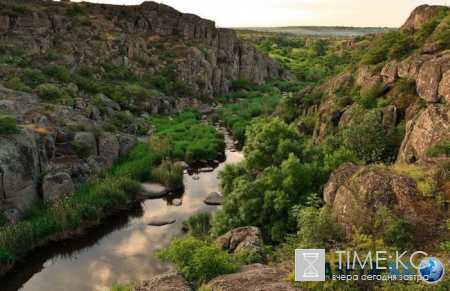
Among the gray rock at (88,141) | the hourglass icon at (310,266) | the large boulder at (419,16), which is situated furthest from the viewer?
the large boulder at (419,16)

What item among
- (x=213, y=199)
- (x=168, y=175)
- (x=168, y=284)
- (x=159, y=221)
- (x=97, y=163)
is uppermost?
(x=168, y=284)

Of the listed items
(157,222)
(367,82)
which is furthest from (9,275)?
(367,82)

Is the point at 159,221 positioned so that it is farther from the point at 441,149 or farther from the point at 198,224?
the point at 441,149

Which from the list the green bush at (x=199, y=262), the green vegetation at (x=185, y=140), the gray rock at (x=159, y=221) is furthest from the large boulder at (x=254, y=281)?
Result: the green vegetation at (x=185, y=140)

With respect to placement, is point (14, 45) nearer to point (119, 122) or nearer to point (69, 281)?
point (119, 122)

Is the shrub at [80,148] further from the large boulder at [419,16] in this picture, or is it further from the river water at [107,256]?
the large boulder at [419,16]

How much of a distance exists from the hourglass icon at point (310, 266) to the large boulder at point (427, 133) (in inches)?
398

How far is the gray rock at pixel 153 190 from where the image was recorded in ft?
98.4

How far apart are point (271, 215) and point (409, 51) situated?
2003cm

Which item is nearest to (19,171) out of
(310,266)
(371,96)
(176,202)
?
(176,202)

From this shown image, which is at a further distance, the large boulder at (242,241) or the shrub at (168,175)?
the shrub at (168,175)

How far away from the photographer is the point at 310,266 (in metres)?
10.4

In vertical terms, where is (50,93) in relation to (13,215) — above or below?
above

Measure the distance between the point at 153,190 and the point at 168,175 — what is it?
201cm
